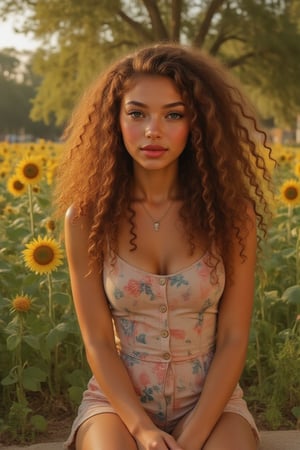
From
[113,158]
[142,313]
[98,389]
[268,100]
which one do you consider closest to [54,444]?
[98,389]

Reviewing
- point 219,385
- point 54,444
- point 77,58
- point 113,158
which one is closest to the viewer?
point 219,385

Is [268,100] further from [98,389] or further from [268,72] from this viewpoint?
[98,389]

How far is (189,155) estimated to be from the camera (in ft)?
8.04

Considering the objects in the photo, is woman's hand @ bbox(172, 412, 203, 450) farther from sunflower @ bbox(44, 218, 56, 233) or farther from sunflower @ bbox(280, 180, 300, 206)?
sunflower @ bbox(280, 180, 300, 206)

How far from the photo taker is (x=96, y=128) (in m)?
2.47

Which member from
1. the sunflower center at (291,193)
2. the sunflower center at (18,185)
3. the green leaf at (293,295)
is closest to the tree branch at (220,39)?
the sunflower center at (18,185)

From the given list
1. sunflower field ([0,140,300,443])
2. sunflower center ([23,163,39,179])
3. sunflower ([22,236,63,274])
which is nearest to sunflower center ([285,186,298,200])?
sunflower field ([0,140,300,443])

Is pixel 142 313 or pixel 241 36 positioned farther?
pixel 241 36

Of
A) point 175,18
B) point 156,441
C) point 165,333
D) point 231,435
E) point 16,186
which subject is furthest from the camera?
point 175,18

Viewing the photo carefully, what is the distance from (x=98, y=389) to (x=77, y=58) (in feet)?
84.4

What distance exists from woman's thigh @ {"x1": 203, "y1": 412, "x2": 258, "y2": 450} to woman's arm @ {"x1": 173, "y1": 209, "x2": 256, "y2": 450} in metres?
0.02

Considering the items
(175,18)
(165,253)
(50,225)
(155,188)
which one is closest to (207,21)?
(175,18)

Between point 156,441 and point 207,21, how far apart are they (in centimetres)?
2462

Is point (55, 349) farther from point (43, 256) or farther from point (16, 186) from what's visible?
point (16, 186)
